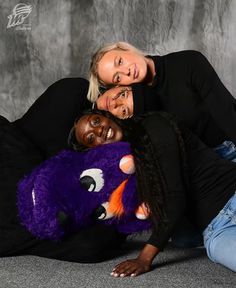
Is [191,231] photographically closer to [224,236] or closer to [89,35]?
[224,236]

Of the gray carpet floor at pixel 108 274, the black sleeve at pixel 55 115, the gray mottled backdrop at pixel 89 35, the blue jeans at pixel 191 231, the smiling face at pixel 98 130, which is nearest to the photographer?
the gray carpet floor at pixel 108 274

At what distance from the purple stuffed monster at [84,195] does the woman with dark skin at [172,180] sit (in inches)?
1.6

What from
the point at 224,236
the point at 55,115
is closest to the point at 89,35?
the point at 55,115

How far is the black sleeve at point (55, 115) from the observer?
258cm

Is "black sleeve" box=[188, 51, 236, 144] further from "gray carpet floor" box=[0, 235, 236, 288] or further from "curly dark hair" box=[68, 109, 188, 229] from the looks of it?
"gray carpet floor" box=[0, 235, 236, 288]

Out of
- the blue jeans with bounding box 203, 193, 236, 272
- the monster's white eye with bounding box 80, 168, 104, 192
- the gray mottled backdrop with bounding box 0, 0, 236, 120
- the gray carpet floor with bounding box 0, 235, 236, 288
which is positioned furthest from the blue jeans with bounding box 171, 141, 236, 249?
the gray mottled backdrop with bounding box 0, 0, 236, 120

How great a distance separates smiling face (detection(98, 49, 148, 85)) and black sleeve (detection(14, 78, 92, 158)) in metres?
0.19

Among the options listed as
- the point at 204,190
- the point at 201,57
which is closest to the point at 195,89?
the point at 201,57

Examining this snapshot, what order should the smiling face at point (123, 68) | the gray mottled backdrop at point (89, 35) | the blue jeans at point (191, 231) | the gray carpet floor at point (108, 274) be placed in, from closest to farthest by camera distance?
the gray carpet floor at point (108, 274)
the blue jeans at point (191, 231)
the smiling face at point (123, 68)
the gray mottled backdrop at point (89, 35)

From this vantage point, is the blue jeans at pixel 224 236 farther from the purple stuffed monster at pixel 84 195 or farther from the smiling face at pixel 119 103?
the smiling face at pixel 119 103

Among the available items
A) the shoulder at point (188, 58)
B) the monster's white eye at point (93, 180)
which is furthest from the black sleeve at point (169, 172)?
the shoulder at point (188, 58)

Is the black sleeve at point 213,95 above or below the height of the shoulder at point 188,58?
below

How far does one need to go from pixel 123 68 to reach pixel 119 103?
144 millimetres

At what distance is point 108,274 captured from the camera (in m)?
2.12
